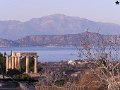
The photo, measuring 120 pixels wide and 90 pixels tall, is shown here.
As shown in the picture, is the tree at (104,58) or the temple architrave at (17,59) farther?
the temple architrave at (17,59)

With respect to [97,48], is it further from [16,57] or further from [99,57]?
[16,57]

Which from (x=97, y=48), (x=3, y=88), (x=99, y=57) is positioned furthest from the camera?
(x=3, y=88)

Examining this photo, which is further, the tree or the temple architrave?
the temple architrave

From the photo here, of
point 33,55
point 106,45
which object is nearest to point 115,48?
point 106,45

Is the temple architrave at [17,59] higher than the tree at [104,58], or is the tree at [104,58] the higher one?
the tree at [104,58]

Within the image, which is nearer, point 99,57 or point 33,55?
point 99,57

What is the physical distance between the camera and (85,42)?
14656 millimetres

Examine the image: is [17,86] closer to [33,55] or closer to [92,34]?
[92,34]

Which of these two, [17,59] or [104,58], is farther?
[17,59]

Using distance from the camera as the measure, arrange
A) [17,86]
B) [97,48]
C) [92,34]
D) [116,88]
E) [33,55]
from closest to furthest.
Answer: [116,88] < [97,48] < [92,34] < [17,86] < [33,55]

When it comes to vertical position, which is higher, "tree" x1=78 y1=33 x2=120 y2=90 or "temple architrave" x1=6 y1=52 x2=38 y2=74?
"tree" x1=78 y1=33 x2=120 y2=90

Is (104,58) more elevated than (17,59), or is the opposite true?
(104,58)

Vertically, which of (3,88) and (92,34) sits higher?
(92,34)

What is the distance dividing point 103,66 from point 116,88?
1.00 m
